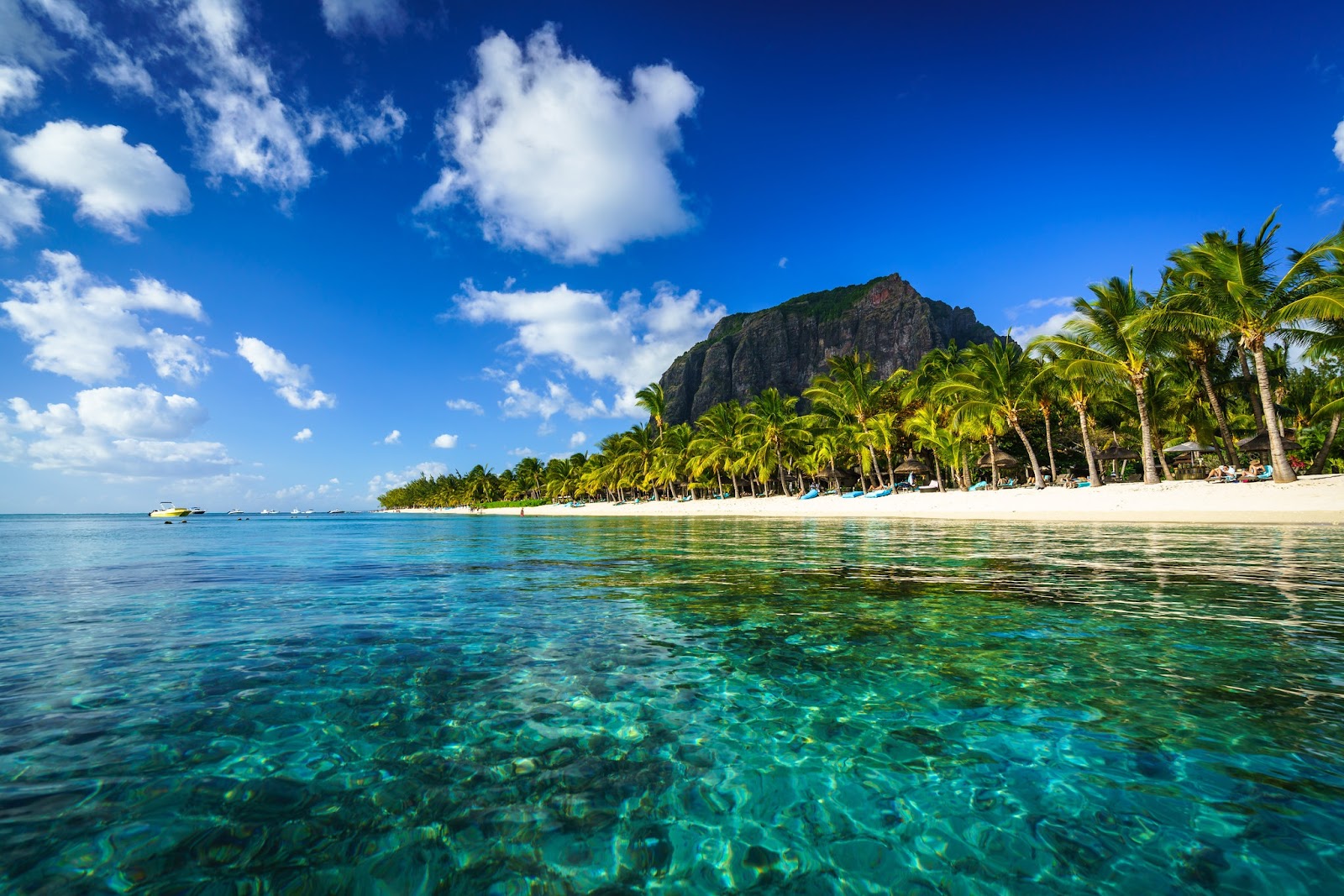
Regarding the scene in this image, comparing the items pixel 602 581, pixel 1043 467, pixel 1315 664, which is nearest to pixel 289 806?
pixel 1315 664

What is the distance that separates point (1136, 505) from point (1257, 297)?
9543 millimetres

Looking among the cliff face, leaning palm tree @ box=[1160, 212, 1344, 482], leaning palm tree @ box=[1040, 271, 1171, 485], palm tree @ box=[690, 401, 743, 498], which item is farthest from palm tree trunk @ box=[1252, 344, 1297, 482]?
the cliff face

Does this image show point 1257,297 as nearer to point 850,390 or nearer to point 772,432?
point 850,390

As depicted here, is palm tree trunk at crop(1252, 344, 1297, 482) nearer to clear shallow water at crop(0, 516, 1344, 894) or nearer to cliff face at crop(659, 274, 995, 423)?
clear shallow water at crop(0, 516, 1344, 894)

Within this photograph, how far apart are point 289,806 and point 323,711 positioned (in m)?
1.66

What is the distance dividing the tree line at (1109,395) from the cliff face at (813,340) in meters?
89.1

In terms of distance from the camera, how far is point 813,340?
163500 mm

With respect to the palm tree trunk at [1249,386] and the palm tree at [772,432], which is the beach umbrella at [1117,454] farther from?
the palm tree at [772,432]

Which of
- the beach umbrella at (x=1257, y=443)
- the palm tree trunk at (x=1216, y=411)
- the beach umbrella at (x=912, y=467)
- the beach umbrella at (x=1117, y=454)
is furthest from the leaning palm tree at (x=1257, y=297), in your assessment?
the beach umbrella at (x=912, y=467)

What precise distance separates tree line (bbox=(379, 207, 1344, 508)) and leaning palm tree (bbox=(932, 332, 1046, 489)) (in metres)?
0.12

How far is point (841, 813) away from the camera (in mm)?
3246

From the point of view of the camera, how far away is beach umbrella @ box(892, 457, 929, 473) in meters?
50.1

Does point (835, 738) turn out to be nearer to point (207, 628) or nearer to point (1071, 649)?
point (1071, 649)

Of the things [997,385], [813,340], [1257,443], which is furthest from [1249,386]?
[813,340]
